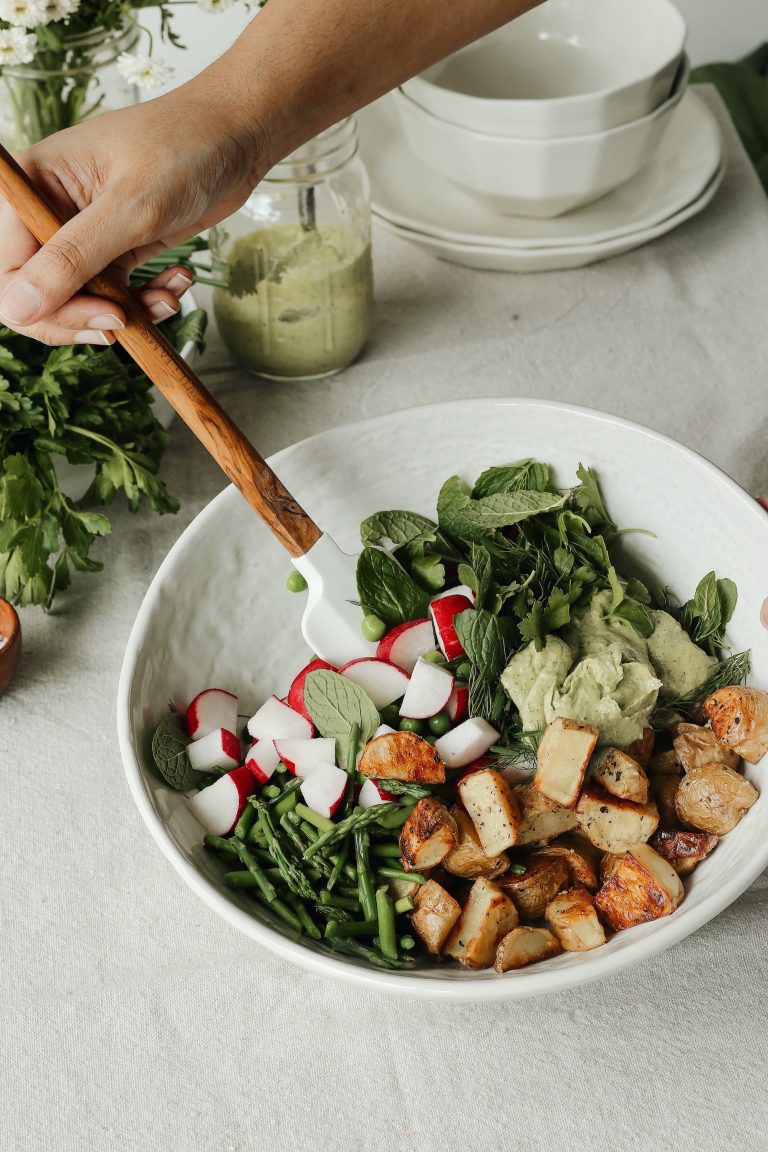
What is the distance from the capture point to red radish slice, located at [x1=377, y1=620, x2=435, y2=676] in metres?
1.15

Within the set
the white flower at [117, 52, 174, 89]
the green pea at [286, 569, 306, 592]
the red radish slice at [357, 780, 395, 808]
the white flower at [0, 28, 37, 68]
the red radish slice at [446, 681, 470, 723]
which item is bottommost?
the red radish slice at [446, 681, 470, 723]

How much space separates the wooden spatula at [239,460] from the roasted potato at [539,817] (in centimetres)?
27

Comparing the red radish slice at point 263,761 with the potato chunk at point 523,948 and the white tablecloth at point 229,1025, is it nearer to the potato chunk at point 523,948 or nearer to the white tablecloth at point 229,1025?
the white tablecloth at point 229,1025

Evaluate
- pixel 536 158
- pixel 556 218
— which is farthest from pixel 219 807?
pixel 556 218

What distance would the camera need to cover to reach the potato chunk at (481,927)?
91 centimetres

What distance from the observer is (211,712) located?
1.12 m

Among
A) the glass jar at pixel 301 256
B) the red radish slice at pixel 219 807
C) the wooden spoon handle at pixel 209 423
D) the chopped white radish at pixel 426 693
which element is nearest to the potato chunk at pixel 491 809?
the chopped white radish at pixel 426 693

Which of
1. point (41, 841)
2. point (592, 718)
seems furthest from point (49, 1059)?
point (592, 718)

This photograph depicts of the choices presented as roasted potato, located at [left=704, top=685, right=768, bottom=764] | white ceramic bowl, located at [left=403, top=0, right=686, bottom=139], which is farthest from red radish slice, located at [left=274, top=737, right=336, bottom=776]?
white ceramic bowl, located at [left=403, top=0, right=686, bottom=139]

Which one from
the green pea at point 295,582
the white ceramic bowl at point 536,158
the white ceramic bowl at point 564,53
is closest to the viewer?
the green pea at point 295,582

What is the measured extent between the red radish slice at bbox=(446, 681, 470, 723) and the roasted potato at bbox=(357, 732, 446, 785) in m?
0.10

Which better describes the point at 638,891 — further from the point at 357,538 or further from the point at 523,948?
the point at 357,538

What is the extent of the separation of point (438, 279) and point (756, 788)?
1079mm

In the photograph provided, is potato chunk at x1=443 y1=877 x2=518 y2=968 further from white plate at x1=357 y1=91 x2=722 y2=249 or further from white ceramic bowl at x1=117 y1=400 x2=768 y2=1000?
white plate at x1=357 y1=91 x2=722 y2=249
